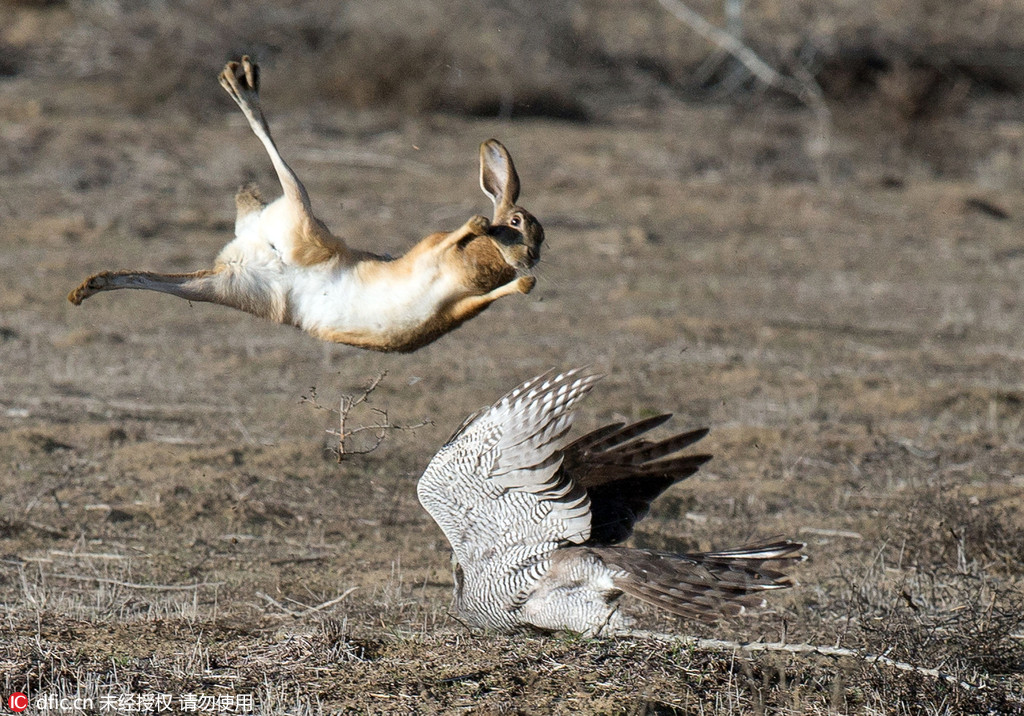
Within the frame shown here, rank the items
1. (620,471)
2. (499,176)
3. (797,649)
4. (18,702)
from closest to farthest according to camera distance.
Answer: (499,176) → (18,702) → (797,649) → (620,471)

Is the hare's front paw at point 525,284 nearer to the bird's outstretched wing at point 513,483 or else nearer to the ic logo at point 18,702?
the bird's outstretched wing at point 513,483

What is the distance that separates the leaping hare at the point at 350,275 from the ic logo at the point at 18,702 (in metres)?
1.35

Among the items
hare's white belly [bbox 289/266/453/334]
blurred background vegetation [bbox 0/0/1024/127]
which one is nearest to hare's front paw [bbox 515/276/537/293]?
hare's white belly [bbox 289/266/453/334]

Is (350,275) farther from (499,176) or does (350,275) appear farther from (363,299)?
(499,176)

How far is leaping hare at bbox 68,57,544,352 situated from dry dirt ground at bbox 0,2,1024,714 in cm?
130

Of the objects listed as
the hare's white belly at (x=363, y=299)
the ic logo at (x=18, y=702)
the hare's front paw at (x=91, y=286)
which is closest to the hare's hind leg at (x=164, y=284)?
the hare's front paw at (x=91, y=286)

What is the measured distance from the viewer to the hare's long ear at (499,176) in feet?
12.1

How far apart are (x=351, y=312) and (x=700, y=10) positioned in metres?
20.1

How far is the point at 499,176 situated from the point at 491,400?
483 cm

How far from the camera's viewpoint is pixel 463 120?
57.0 ft

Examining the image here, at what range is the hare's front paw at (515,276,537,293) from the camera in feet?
11.1

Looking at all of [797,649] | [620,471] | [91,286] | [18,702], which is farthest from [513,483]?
[18,702]

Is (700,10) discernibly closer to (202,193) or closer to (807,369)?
(202,193)

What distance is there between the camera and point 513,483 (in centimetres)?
472
